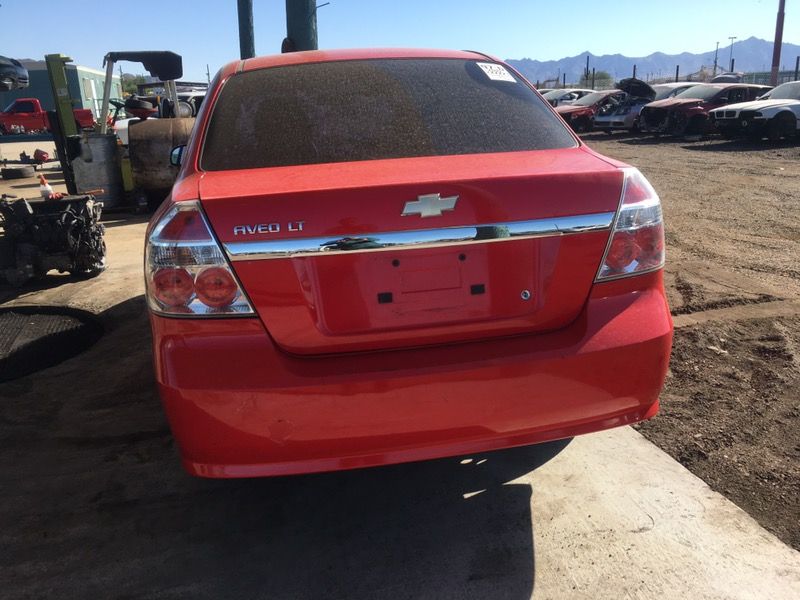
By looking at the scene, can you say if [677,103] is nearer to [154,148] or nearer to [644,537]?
[154,148]

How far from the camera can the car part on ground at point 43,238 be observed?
19.2 feet

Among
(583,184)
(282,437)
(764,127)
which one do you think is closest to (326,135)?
(583,184)

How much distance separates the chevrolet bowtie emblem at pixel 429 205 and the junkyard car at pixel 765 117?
17.5m

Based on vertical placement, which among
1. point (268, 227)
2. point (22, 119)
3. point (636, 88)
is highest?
point (636, 88)

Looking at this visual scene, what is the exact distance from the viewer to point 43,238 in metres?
5.95

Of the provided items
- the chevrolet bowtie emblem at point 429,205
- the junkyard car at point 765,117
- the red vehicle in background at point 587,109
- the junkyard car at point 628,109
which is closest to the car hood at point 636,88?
the junkyard car at point 628,109

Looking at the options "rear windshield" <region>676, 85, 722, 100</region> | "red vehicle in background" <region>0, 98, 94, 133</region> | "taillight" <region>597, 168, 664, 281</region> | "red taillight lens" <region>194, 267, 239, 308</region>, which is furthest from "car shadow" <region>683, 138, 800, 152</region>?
"red vehicle in background" <region>0, 98, 94, 133</region>

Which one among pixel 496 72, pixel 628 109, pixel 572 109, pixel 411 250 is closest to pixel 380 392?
pixel 411 250

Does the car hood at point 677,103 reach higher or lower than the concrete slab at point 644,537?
higher

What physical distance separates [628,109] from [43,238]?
20619 millimetres

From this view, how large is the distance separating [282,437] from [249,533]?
0.78 meters

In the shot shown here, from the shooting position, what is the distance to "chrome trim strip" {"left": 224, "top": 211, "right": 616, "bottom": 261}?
2.04 meters

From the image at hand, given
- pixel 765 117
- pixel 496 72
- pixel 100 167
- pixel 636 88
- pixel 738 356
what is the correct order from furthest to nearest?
pixel 636 88 → pixel 765 117 → pixel 100 167 → pixel 738 356 → pixel 496 72

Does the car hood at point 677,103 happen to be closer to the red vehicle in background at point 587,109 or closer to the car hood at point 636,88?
the car hood at point 636,88
